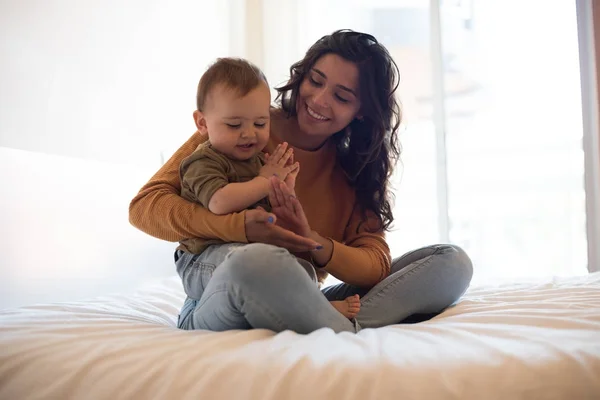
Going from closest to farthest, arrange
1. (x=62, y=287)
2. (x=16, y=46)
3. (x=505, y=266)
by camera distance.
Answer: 1. (x=16, y=46)
2. (x=62, y=287)
3. (x=505, y=266)

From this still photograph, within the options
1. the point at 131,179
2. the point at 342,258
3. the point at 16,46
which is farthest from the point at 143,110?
the point at 342,258

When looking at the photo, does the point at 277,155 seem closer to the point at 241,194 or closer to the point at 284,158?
the point at 284,158

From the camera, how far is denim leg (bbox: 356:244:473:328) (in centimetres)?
132

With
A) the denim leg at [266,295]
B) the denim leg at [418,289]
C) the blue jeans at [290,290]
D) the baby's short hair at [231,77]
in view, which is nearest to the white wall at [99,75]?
the baby's short hair at [231,77]

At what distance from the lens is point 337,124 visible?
5.09ft

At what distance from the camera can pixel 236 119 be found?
4.18 feet

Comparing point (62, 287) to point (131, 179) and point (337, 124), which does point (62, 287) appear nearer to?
point (131, 179)

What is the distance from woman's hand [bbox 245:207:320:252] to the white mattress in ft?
0.73

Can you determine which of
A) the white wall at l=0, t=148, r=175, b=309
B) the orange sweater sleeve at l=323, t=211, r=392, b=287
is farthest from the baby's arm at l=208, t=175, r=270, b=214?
the white wall at l=0, t=148, r=175, b=309

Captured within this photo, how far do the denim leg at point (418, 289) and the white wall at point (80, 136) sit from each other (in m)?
0.96

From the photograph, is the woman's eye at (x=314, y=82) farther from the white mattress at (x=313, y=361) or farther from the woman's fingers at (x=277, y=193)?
the white mattress at (x=313, y=361)

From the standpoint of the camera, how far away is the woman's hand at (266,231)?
1212mm

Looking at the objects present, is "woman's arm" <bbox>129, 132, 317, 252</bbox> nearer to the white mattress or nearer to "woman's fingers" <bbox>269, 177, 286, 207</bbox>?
"woman's fingers" <bbox>269, 177, 286, 207</bbox>

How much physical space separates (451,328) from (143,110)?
1764 millimetres
